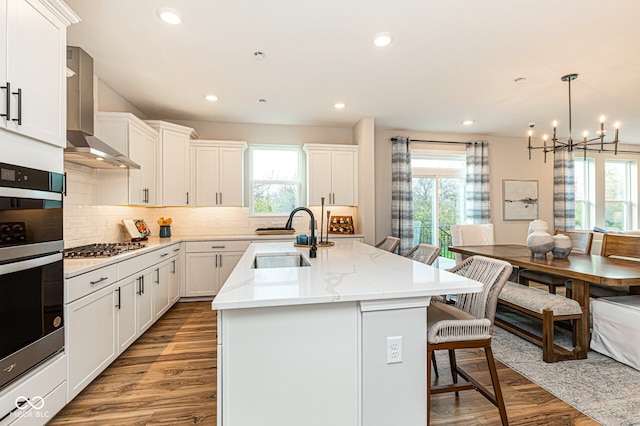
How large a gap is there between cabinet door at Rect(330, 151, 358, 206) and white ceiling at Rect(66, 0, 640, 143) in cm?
64

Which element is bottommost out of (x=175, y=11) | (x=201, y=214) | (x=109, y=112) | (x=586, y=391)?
(x=586, y=391)

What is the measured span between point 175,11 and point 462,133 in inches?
198

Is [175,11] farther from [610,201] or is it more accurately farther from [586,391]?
[610,201]

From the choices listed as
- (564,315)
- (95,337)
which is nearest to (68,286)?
(95,337)

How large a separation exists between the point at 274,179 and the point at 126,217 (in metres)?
2.13

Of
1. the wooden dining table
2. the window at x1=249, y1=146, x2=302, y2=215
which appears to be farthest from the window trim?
the wooden dining table

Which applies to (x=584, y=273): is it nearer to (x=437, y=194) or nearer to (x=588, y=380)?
A: (x=588, y=380)

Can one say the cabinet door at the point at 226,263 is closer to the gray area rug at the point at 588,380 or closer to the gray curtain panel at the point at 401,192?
the gray curtain panel at the point at 401,192

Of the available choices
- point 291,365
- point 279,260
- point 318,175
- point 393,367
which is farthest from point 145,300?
point 318,175

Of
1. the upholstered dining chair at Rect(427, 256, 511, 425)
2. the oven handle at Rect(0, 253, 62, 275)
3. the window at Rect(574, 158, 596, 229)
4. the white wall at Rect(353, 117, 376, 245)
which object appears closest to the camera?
the oven handle at Rect(0, 253, 62, 275)

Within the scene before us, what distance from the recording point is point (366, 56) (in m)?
2.83

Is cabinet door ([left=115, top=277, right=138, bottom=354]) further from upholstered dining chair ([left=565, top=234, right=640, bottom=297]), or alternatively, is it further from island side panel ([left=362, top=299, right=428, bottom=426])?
upholstered dining chair ([left=565, top=234, right=640, bottom=297])

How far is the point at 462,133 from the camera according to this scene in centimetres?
567

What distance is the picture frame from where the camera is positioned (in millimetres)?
5871
